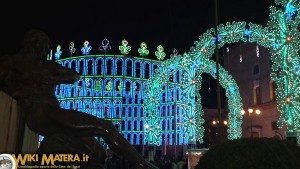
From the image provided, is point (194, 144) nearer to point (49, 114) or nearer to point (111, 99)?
point (49, 114)

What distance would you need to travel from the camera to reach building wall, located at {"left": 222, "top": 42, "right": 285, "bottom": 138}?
29.7 m

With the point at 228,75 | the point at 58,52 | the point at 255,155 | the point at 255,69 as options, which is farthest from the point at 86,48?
the point at 255,155

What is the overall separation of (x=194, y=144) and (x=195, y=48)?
5073 mm

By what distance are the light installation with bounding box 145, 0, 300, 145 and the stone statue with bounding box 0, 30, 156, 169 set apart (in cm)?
1220

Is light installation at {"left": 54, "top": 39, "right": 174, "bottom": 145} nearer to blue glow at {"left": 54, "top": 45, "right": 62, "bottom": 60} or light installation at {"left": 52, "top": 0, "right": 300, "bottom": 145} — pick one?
blue glow at {"left": 54, "top": 45, "right": 62, "bottom": 60}

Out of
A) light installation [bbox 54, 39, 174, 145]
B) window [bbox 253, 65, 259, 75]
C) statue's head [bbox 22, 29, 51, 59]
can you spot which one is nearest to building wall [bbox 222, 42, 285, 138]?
window [bbox 253, 65, 259, 75]

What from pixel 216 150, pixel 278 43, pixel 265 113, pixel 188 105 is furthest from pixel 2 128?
pixel 265 113

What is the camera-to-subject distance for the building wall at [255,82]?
29.7m

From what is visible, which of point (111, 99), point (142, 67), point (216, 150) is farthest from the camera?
point (142, 67)

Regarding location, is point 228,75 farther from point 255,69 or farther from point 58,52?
point 58,52

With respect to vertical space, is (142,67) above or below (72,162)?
above

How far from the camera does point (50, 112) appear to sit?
3.44 meters

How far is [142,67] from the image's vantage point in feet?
175

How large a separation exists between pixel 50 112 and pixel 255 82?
100 feet
